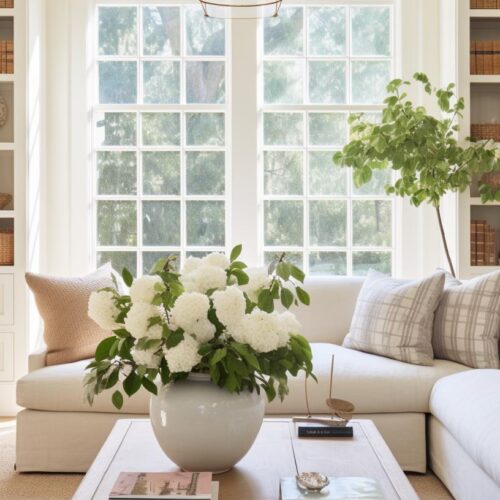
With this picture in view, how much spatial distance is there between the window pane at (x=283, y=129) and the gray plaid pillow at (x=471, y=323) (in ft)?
5.65

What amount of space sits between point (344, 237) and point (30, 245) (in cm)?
198

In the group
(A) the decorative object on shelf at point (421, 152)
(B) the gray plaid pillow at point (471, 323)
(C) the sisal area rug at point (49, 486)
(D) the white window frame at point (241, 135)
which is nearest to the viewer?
(C) the sisal area rug at point (49, 486)

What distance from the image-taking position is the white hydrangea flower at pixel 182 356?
1.94m

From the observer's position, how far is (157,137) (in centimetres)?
491

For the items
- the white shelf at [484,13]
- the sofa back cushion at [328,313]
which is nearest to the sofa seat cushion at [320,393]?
the sofa back cushion at [328,313]

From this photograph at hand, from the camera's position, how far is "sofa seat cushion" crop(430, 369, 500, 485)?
2.44 m

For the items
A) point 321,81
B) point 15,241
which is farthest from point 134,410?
point 321,81

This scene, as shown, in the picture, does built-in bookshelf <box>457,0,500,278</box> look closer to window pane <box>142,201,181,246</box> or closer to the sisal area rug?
the sisal area rug

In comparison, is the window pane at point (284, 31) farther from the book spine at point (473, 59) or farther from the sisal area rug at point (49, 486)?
the sisal area rug at point (49, 486)

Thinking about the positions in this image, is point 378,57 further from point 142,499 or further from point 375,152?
point 142,499

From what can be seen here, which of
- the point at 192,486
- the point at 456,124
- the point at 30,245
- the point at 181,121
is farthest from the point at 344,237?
the point at 192,486

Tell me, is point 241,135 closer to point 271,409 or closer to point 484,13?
point 484,13

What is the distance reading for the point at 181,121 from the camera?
4.90m

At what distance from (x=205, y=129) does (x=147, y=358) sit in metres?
3.10
